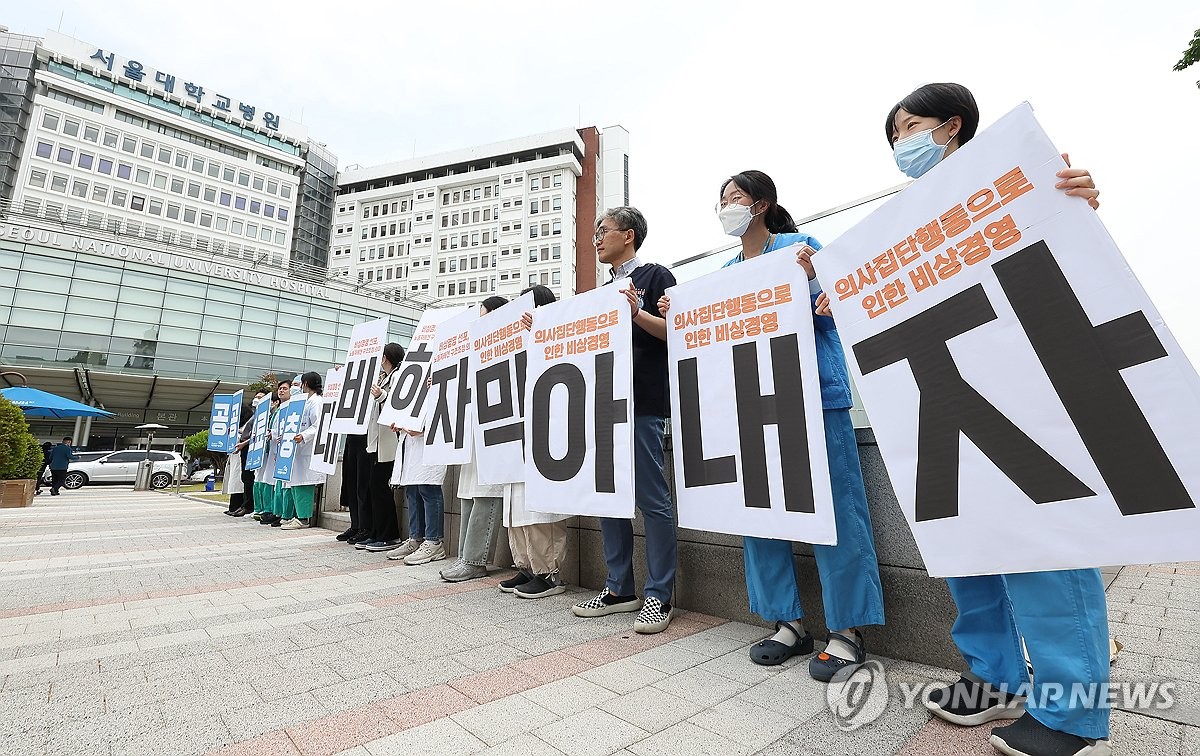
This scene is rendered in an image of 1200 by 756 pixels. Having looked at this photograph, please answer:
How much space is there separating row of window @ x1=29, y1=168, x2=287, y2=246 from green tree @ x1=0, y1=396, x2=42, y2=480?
4562 cm

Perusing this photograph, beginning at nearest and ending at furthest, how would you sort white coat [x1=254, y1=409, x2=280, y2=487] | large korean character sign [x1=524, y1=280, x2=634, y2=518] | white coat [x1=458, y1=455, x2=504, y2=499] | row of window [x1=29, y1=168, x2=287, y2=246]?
large korean character sign [x1=524, y1=280, x2=634, y2=518], white coat [x1=458, y1=455, x2=504, y2=499], white coat [x1=254, y1=409, x2=280, y2=487], row of window [x1=29, y1=168, x2=287, y2=246]

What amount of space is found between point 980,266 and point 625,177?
5423 centimetres

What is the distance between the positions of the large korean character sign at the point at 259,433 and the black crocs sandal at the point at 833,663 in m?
8.45

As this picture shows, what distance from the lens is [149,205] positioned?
47219 mm

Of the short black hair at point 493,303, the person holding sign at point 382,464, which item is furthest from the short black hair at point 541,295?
the person holding sign at point 382,464

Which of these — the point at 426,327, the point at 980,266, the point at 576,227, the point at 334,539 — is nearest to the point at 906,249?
the point at 980,266

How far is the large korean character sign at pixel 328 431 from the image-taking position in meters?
6.12

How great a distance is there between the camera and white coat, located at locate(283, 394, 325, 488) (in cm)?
691

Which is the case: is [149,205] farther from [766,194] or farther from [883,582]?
[883,582]

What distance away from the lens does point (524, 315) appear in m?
3.56

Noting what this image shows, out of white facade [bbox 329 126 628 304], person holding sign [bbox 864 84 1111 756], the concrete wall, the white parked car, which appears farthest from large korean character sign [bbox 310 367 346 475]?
white facade [bbox 329 126 628 304]

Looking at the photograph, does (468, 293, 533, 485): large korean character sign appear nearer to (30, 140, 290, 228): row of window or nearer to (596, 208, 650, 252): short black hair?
(596, 208, 650, 252): short black hair

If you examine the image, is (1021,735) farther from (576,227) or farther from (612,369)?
(576,227)

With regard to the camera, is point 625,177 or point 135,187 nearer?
point 135,187
